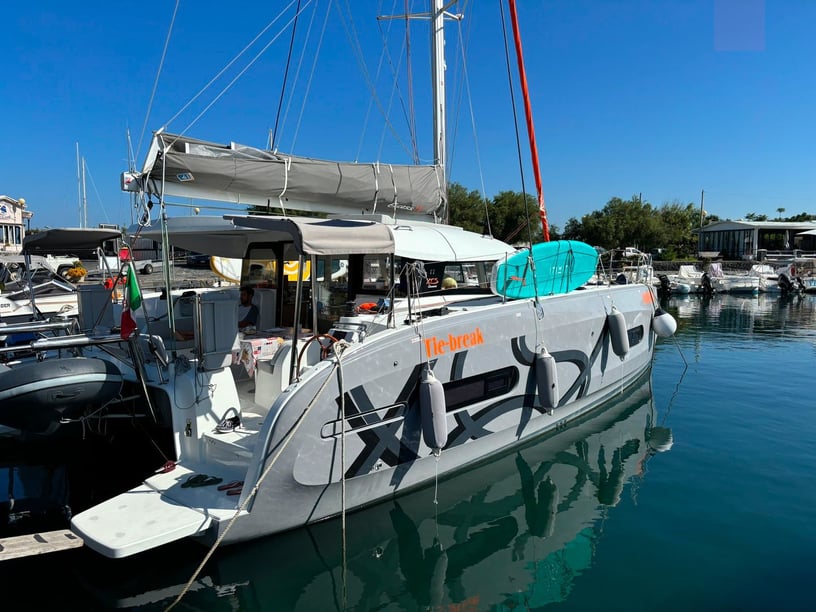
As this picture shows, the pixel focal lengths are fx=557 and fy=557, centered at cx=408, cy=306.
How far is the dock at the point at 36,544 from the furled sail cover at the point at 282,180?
3324 mm

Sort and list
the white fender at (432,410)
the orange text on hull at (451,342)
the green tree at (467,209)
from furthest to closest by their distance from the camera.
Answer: the green tree at (467,209) → the orange text on hull at (451,342) → the white fender at (432,410)

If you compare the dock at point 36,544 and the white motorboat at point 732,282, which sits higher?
the white motorboat at point 732,282

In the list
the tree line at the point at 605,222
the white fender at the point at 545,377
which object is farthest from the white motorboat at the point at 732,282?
the white fender at the point at 545,377

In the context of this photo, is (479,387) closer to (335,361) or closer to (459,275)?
(335,361)

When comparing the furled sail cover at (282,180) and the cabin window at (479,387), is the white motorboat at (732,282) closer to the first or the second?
the furled sail cover at (282,180)

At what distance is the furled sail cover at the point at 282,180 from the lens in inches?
237

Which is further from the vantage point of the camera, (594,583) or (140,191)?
(140,191)

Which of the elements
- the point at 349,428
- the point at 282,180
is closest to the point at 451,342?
the point at 349,428

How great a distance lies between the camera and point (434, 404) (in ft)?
17.5

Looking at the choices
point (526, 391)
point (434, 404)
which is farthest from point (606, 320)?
point (434, 404)

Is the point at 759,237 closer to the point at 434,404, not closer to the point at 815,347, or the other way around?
the point at 815,347

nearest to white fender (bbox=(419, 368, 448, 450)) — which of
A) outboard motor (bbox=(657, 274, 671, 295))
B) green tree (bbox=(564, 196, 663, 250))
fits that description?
outboard motor (bbox=(657, 274, 671, 295))

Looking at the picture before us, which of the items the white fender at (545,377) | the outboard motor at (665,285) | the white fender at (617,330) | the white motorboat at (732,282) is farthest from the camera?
the white motorboat at (732,282)

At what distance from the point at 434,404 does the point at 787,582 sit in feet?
10.4
